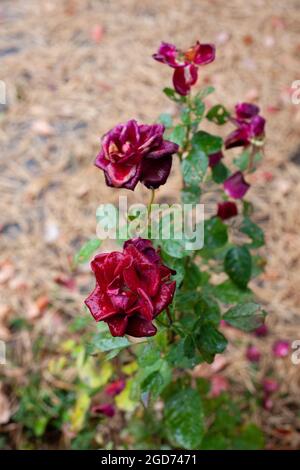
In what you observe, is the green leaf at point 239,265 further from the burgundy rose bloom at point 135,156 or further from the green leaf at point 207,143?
the burgundy rose bloom at point 135,156

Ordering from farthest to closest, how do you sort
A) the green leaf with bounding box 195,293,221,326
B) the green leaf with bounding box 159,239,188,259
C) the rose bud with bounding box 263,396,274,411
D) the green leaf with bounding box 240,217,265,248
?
the rose bud with bounding box 263,396,274,411, the green leaf with bounding box 240,217,265,248, the green leaf with bounding box 195,293,221,326, the green leaf with bounding box 159,239,188,259

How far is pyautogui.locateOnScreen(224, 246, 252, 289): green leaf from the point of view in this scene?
3.35 feet

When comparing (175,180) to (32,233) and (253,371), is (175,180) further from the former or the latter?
(253,371)

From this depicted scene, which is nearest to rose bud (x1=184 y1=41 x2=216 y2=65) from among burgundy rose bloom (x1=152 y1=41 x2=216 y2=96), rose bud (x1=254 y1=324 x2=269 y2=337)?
burgundy rose bloom (x1=152 y1=41 x2=216 y2=96)

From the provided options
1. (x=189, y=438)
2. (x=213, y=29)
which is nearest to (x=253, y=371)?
(x=189, y=438)

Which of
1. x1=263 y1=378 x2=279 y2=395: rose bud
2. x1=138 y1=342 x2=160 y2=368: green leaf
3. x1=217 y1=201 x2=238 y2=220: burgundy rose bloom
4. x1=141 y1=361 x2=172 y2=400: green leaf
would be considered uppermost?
x1=217 y1=201 x2=238 y2=220: burgundy rose bloom

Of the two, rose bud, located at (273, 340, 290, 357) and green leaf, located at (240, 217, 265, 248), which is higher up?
green leaf, located at (240, 217, 265, 248)

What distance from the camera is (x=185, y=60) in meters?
0.92

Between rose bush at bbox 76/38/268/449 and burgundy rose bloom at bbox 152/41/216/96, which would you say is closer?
rose bush at bbox 76/38/268/449

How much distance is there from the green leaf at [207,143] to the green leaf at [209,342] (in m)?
0.30

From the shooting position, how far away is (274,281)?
1705 millimetres

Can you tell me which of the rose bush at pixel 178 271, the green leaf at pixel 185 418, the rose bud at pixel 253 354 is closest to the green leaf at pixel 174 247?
the rose bush at pixel 178 271

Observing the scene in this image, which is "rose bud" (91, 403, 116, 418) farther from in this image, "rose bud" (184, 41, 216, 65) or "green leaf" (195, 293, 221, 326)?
"rose bud" (184, 41, 216, 65)

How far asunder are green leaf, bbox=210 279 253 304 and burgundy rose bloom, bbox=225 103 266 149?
0.27 m
